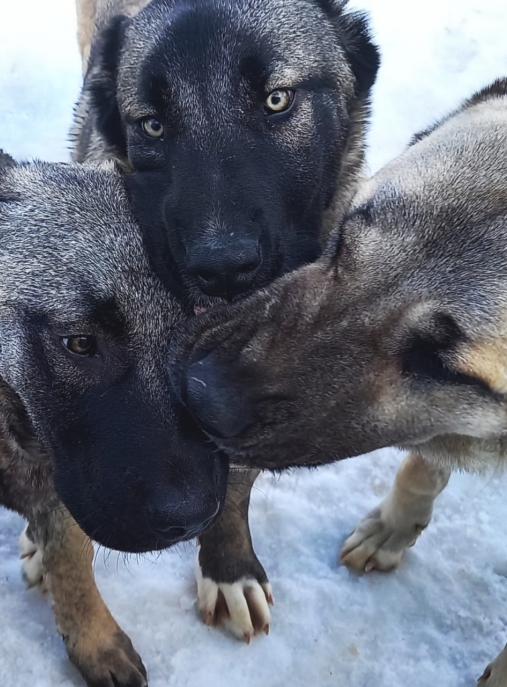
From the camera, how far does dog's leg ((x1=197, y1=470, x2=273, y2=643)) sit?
298 cm

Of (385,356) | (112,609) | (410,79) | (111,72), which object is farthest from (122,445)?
(410,79)

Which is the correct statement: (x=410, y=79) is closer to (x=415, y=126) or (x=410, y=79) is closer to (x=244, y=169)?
(x=415, y=126)

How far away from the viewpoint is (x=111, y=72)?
3027 mm

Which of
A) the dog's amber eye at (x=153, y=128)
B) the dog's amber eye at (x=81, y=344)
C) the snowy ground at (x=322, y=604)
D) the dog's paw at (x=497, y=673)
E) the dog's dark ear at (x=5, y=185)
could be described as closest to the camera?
the dog's amber eye at (x=81, y=344)

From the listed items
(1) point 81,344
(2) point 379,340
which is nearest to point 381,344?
(2) point 379,340

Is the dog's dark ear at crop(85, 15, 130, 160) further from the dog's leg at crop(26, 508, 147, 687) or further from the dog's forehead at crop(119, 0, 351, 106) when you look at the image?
the dog's leg at crop(26, 508, 147, 687)

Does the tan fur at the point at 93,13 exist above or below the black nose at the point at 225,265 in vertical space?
above

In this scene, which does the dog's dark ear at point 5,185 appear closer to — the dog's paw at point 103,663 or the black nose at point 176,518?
the black nose at point 176,518

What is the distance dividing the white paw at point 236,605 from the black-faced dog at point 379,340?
1.14 metres

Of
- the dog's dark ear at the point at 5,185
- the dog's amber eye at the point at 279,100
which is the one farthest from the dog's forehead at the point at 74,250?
the dog's amber eye at the point at 279,100

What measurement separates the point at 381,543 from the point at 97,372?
5.30ft

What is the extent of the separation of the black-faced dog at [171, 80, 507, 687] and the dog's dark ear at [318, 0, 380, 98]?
1090mm

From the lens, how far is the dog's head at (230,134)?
2.25 meters

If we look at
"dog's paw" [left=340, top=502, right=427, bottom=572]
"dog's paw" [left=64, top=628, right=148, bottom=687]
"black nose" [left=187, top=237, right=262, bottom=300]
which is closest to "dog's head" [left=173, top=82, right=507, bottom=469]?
"black nose" [left=187, top=237, right=262, bottom=300]
